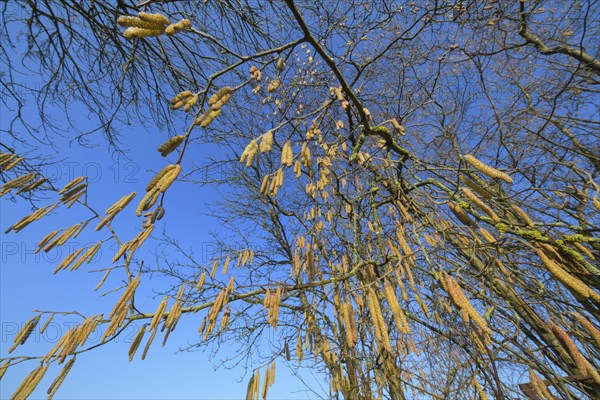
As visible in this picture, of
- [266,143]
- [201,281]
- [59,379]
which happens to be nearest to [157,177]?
[266,143]

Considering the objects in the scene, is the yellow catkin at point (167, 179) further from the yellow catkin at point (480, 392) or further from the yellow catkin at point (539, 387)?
the yellow catkin at point (539, 387)

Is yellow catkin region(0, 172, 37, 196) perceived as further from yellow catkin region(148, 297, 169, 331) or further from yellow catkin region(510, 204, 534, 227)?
yellow catkin region(510, 204, 534, 227)

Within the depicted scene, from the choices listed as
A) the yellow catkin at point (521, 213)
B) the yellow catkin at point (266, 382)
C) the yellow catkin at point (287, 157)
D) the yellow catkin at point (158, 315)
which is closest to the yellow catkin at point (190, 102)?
the yellow catkin at point (287, 157)

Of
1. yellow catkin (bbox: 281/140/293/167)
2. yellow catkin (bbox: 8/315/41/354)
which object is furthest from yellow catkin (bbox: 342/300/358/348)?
yellow catkin (bbox: 8/315/41/354)

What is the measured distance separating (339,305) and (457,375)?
0.68m

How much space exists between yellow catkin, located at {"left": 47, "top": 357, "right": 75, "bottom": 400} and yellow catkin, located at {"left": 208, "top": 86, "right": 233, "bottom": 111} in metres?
0.95

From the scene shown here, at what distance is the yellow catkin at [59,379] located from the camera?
Result: 95cm

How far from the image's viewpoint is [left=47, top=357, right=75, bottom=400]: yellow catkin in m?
0.95

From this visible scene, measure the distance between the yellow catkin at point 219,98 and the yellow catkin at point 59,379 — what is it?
0.95 m

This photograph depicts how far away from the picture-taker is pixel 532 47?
139 inches

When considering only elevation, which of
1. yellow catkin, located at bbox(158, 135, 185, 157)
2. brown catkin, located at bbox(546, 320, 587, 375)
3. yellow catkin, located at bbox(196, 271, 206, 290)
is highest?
yellow catkin, located at bbox(196, 271, 206, 290)

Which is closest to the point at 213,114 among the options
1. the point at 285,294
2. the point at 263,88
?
the point at 285,294

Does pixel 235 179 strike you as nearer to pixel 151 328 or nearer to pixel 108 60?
pixel 108 60

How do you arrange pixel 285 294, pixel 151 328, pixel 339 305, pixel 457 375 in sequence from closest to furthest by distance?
1. pixel 151 328
2. pixel 339 305
3. pixel 457 375
4. pixel 285 294
